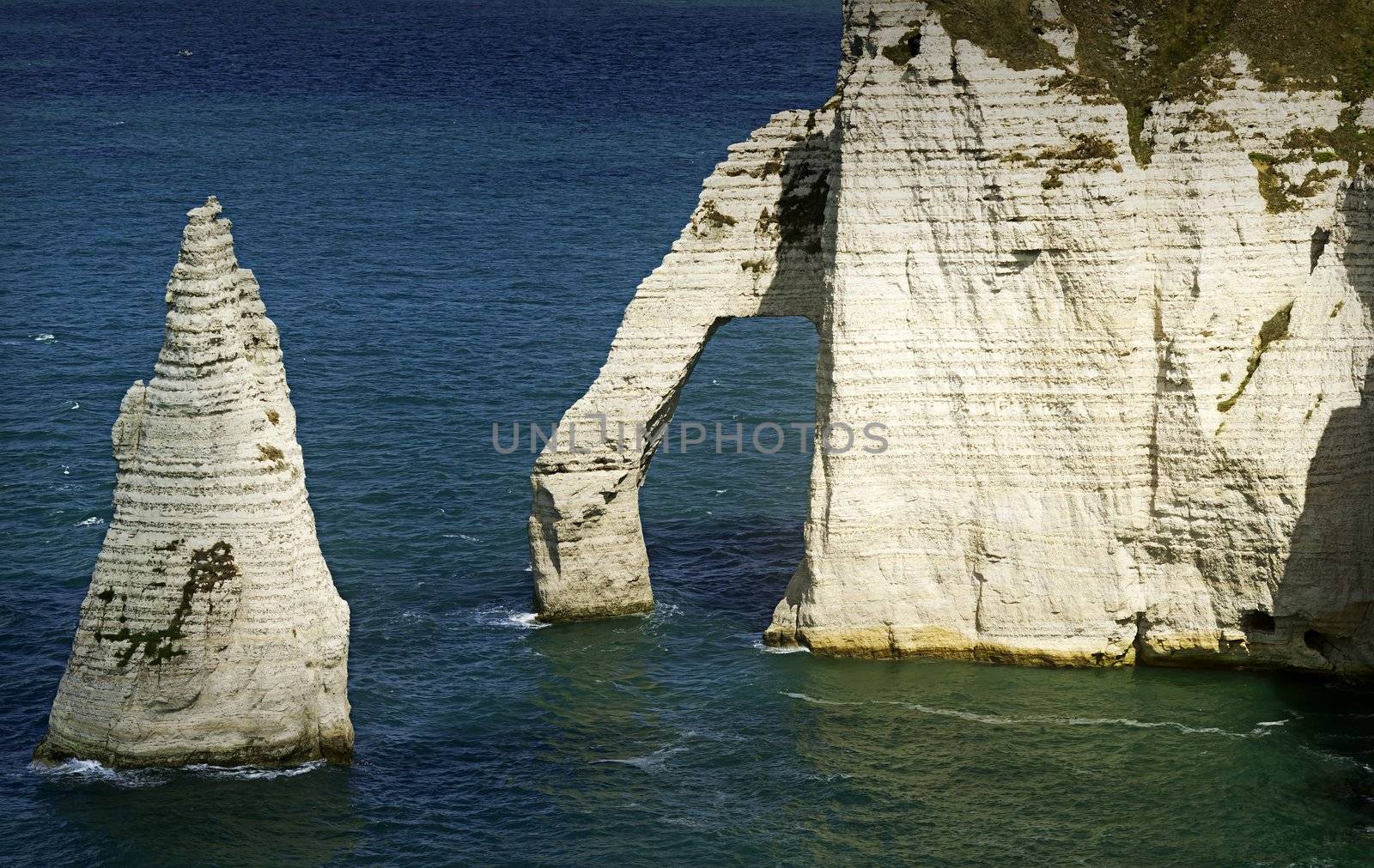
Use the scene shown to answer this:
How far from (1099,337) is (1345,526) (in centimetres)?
703

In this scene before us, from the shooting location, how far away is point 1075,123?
45656 millimetres

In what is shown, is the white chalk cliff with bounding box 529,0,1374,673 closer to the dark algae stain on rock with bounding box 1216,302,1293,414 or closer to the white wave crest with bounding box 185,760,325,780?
the dark algae stain on rock with bounding box 1216,302,1293,414

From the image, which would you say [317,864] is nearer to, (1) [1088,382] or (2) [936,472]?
(2) [936,472]

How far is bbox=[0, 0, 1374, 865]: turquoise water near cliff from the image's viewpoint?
40.2 m

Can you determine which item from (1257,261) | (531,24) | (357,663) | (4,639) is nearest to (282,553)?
(357,663)

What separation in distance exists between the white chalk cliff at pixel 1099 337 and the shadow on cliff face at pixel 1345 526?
70mm

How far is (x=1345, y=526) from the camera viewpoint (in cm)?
4584

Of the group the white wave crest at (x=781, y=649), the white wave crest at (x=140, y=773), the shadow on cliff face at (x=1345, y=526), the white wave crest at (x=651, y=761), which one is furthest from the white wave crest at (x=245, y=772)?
the shadow on cliff face at (x=1345, y=526)

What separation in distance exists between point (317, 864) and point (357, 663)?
9.64 m

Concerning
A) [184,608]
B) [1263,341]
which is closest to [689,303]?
[1263,341]

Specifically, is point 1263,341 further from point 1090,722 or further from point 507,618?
point 507,618

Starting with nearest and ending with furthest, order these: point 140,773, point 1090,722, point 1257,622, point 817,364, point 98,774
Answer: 1. point 98,774
2. point 140,773
3. point 1090,722
4. point 1257,622
5. point 817,364

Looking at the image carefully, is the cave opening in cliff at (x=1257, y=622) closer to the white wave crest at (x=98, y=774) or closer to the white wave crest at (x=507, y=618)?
the white wave crest at (x=507, y=618)

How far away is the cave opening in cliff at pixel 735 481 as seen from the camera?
5372 cm
